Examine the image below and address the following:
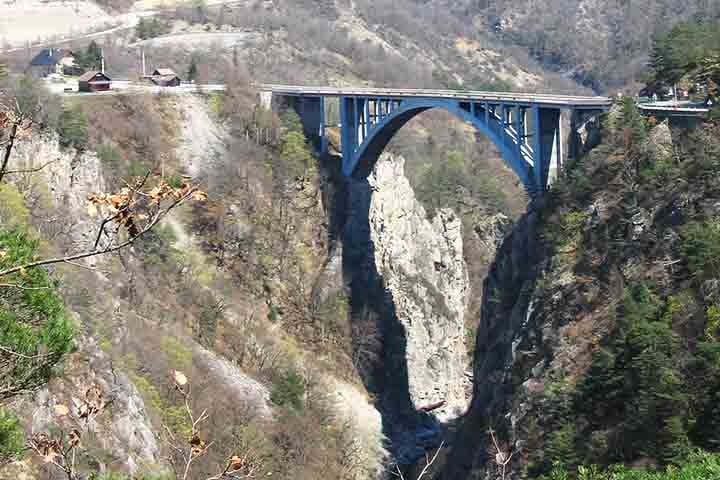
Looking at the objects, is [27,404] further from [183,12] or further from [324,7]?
[324,7]

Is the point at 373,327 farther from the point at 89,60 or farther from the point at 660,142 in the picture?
the point at 89,60

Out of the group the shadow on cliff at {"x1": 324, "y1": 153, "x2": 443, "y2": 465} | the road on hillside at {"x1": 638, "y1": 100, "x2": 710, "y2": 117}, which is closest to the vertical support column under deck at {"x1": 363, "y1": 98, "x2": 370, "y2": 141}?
the shadow on cliff at {"x1": 324, "y1": 153, "x2": 443, "y2": 465}

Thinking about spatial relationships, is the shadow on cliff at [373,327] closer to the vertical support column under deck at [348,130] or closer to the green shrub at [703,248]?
the vertical support column under deck at [348,130]

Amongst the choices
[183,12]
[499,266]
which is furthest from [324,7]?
[499,266]

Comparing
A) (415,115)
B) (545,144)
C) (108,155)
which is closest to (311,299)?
(415,115)

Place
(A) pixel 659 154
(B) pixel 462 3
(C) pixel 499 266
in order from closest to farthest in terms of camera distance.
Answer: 1. (A) pixel 659 154
2. (C) pixel 499 266
3. (B) pixel 462 3

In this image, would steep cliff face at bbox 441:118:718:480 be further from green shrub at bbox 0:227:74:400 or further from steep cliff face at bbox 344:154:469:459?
green shrub at bbox 0:227:74:400

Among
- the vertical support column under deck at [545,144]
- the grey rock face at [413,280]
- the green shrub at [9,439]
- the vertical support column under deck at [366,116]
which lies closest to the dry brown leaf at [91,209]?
the green shrub at [9,439]
